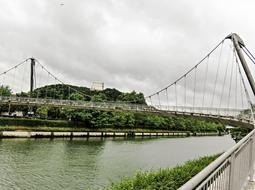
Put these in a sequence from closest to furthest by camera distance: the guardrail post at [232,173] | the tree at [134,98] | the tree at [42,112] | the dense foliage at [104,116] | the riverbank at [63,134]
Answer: the guardrail post at [232,173]
the riverbank at [63,134]
the dense foliage at [104,116]
the tree at [42,112]
the tree at [134,98]

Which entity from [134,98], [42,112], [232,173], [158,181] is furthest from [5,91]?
[232,173]

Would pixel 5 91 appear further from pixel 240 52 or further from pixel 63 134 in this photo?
pixel 240 52

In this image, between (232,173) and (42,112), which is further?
(42,112)

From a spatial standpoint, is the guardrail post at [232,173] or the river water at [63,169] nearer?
the guardrail post at [232,173]

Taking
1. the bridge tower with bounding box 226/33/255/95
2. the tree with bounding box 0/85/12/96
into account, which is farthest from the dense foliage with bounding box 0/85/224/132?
the bridge tower with bounding box 226/33/255/95

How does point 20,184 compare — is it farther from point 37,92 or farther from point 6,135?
point 37,92

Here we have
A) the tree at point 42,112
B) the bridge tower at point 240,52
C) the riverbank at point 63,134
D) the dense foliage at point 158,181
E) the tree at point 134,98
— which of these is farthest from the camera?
the tree at point 134,98

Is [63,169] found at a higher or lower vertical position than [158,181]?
lower

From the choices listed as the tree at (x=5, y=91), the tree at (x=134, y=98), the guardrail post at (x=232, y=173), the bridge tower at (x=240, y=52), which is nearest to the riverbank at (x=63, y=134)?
the tree at (x=134, y=98)

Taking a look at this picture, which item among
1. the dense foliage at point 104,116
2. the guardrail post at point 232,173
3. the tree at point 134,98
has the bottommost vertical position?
the guardrail post at point 232,173

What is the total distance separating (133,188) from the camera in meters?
11.8

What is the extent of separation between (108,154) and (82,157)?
4.22 metres

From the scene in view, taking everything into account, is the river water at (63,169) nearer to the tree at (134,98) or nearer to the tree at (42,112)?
the tree at (42,112)

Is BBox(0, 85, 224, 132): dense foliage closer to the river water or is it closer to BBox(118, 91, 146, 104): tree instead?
BBox(118, 91, 146, 104): tree
